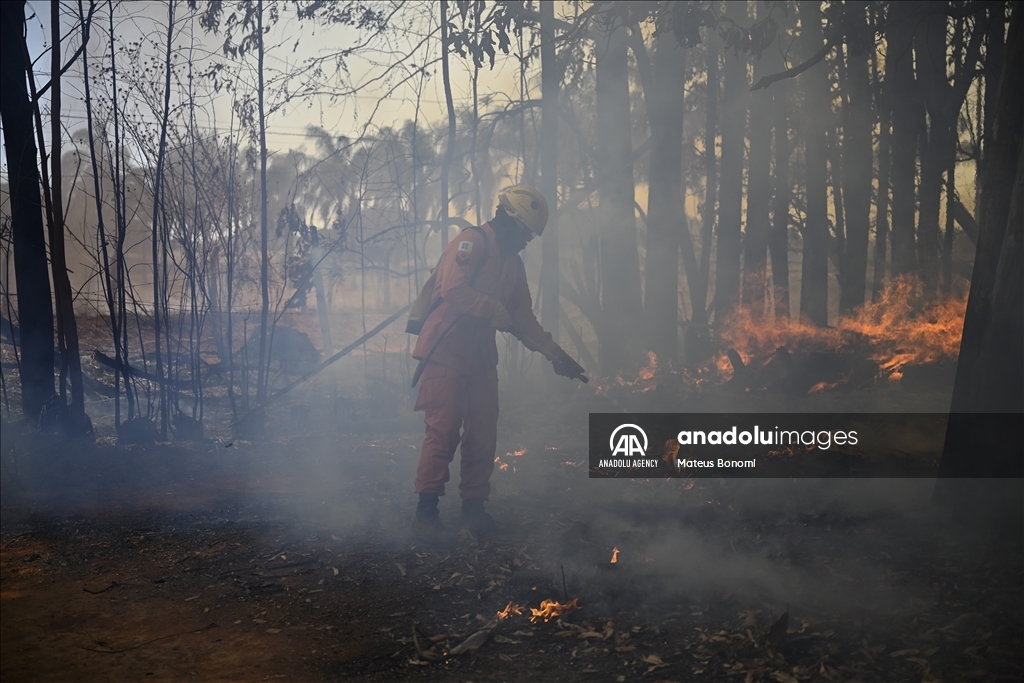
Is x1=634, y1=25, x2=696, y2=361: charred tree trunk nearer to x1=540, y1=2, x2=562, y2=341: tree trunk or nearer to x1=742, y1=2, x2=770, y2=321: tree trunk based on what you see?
x1=540, y1=2, x2=562, y2=341: tree trunk

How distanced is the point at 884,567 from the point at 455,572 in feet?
8.06

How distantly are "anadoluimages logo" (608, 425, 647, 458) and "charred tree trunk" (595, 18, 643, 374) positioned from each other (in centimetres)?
328

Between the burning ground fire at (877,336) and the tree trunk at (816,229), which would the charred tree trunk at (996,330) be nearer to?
the burning ground fire at (877,336)

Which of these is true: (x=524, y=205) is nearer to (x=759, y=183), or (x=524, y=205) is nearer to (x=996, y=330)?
(x=996, y=330)

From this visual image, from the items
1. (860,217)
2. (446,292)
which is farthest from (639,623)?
(860,217)

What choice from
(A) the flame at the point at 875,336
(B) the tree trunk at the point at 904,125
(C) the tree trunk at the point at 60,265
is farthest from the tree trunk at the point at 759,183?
(C) the tree trunk at the point at 60,265

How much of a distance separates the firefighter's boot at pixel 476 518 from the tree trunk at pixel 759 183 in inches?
431

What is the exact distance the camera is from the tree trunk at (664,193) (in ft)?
38.3

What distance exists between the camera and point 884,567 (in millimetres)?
4203

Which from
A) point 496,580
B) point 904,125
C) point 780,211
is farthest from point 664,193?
point 496,580

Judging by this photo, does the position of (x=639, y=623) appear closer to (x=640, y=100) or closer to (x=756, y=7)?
(x=756, y=7)

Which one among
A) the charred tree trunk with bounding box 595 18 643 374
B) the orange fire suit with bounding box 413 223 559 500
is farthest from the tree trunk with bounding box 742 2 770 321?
the orange fire suit with bounding box 413 223 559 500

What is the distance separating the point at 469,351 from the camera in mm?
5180

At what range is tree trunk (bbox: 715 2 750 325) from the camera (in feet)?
47.3
